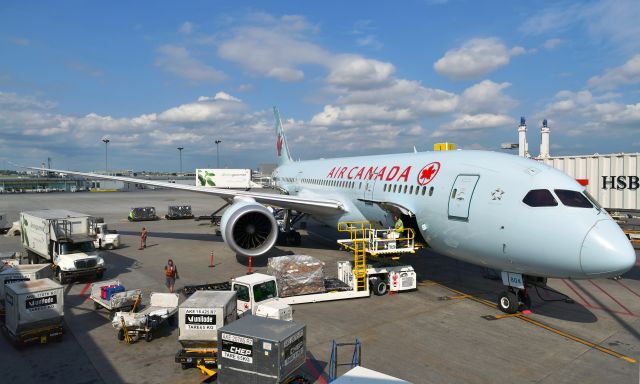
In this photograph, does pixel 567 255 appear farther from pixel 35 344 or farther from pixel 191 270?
pixel 191 270

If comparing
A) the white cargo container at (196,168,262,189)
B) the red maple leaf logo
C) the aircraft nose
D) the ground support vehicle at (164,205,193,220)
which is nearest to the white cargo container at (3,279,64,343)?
the red maple leaf logo

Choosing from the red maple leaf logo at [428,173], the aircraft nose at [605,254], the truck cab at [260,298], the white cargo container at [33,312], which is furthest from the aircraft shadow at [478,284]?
the white cargo container at [33,312]

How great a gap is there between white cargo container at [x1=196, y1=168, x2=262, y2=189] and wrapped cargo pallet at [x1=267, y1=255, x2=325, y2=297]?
3726 cm

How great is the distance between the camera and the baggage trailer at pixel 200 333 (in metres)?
9.03

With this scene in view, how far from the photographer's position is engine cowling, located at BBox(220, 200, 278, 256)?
16922 mm

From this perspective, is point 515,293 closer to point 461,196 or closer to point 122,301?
point 461,196

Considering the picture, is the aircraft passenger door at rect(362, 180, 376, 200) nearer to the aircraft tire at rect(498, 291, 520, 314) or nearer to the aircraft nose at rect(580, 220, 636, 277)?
the aircraft tire at rect(498, 291, 520, 314)

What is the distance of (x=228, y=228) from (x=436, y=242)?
8144 mm

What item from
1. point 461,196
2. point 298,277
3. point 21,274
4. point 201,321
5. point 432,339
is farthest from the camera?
point 298,277

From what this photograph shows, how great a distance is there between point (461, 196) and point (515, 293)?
3.29m

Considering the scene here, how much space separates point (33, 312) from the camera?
10312mm

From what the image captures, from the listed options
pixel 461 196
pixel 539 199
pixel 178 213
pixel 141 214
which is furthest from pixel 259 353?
pixel 178 213

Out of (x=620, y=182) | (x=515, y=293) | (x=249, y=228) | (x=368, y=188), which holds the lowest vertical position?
(x=515, y=293)

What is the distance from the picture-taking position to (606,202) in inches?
904
